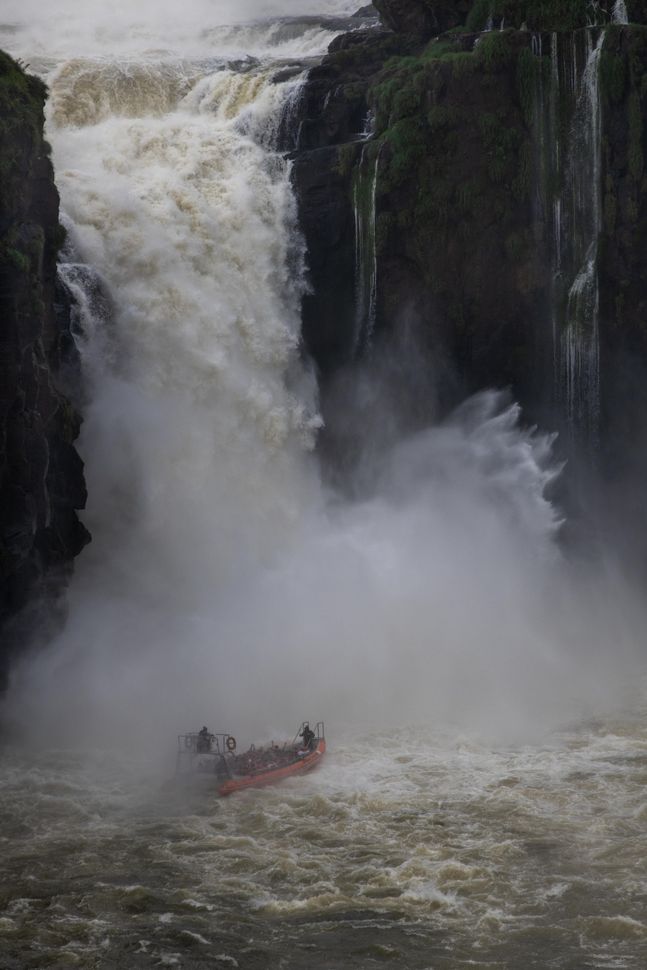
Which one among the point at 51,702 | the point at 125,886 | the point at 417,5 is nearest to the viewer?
the point at 125,886

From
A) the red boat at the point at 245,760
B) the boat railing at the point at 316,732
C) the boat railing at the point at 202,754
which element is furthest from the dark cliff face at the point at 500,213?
the boat railing at the point at 202,754

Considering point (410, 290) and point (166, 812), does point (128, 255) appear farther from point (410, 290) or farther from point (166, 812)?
point (166, 812)

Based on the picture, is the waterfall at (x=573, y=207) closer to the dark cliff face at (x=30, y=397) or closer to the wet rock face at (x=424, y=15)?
the wet rock face at (x=424, y=15)

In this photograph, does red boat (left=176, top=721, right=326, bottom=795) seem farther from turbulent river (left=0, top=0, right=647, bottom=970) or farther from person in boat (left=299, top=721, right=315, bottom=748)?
turbulent river (left=0, top=0, right=647, bottom=970)

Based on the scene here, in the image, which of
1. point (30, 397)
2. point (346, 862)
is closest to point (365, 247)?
point (30, 397)

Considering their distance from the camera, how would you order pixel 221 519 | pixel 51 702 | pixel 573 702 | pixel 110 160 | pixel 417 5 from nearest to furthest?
1. pixel 51 702
2. pixel 573 702
3. pixel 221 519
4. pixel 110 160
5. pixel 417 5

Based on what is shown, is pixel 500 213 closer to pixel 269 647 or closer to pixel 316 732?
pixel 269 647

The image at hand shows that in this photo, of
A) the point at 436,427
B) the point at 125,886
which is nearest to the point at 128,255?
the point at 436,427
